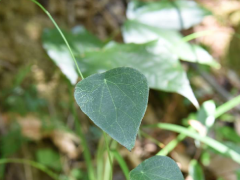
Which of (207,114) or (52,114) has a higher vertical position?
(207,114)

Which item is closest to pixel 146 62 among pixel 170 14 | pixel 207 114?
pixel 207 114

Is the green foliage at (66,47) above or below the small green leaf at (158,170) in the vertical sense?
below

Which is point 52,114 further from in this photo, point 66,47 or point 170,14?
point 170,14

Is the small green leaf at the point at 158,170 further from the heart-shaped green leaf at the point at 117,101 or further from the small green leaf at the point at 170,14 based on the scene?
the small green leaf at the point at 170,14

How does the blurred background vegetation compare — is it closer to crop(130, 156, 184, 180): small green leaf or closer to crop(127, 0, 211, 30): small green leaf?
crop(127, 0, 211, 30): small green leaf

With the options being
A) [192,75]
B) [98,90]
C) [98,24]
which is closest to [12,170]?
[98,90]

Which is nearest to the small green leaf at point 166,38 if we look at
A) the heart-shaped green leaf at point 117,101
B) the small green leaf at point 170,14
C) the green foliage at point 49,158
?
the small green leaf at point 170,14

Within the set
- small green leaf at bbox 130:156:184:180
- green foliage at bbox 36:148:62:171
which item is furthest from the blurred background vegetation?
small green leaf at bbox 130:156:184:180

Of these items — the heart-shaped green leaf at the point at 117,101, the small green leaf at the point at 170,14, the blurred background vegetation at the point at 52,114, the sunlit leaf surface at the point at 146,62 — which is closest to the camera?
the heart-shaped green leaf at the point at 117,101
